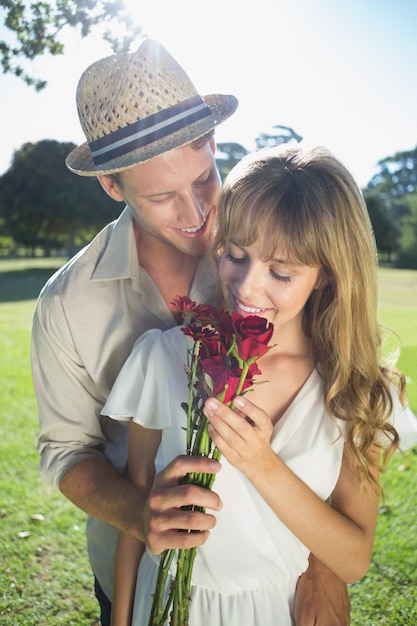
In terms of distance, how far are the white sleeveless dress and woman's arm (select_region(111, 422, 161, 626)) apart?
0.04 m

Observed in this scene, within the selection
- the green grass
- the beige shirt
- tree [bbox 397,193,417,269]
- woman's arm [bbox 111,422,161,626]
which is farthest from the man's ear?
tree [bbox 397,193,417,269]

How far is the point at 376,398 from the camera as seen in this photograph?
182 centimetres

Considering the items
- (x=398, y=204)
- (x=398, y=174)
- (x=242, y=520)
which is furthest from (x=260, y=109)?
(x=398, y=204)

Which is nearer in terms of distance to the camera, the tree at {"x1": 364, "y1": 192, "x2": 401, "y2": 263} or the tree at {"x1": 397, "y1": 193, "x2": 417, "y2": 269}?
the tree at {"x1": 397, "y1": 193, "x2": 417, "y2": 269}

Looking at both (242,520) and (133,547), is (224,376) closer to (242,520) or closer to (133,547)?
(242,520)

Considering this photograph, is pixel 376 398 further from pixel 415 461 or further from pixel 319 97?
pixel 415 461

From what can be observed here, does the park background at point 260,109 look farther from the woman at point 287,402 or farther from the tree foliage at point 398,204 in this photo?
the tree foliage at point 398,204

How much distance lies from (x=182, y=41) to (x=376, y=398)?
1777 millimetres

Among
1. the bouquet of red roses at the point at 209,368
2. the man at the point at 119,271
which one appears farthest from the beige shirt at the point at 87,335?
the bouquet of red roses at the point at 209,368

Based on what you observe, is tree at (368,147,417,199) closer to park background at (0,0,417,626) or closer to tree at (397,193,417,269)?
tree at (397,193,417,269)

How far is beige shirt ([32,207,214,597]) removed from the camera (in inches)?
82.6

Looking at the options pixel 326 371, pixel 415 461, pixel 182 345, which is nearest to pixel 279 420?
pixel 326 371

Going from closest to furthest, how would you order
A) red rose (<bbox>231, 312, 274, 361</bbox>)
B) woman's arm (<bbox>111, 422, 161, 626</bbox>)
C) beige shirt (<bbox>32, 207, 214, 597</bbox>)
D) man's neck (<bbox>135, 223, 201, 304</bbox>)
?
1. red rose (<bbox>231, 312, 274, 361</bbox>)
2. woman's arm (<bbox>111, 422, 161, 626</bbox>)
3. beige shirt (<bbox>32, 207, 214, 597</bbox>)
4. man's neck (<bbox>135, 223, 201, 304</bbox>)

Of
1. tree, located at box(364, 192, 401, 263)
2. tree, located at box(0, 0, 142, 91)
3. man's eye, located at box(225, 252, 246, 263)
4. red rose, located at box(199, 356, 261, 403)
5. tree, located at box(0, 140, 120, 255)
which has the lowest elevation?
red rose, located at box(199, 356, 261, 403)
